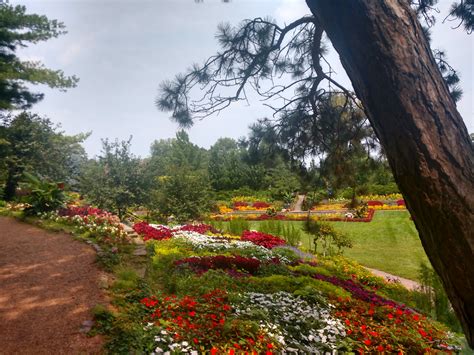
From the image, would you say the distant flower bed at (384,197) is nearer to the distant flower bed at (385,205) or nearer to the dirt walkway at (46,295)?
the distant flower bed at (385,205)

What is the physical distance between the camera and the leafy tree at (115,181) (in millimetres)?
13281

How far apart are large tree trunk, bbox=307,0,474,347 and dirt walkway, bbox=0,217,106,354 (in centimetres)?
320

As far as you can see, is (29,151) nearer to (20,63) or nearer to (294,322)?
(20,63)

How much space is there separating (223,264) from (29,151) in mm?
15640

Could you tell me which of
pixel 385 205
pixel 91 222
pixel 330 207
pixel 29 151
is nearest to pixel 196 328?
pixel 91 222

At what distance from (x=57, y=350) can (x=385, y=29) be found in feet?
12.5

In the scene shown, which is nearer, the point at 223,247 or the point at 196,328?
the point at 196,328

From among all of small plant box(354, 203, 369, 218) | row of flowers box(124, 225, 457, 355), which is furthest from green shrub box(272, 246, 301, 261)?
small plant box(354, 203, 369, 218)

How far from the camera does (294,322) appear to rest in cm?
400

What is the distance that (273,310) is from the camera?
429cm

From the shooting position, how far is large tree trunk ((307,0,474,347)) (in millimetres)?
1175

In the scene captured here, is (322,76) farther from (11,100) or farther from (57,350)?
(11,100)

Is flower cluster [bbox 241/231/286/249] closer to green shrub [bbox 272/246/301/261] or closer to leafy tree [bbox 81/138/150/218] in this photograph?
green shrub [bbox 272/246/301/261]

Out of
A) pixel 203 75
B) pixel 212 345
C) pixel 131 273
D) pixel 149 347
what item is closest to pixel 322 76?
pixel 203 75
